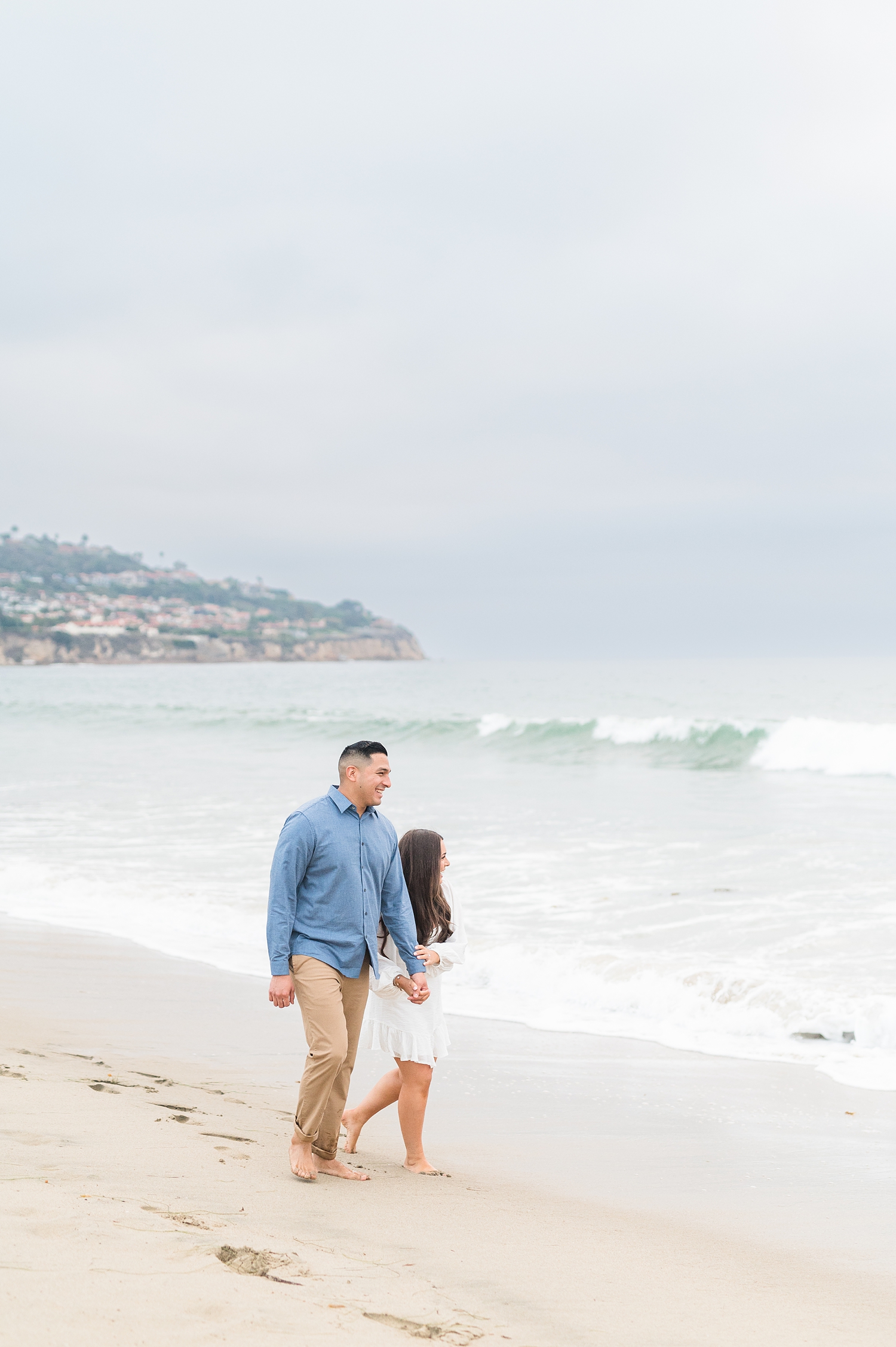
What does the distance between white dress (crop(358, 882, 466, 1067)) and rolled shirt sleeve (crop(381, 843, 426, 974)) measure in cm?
5

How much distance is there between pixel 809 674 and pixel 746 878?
276 ft

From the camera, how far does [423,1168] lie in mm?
4238

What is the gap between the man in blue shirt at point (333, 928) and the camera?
398 centimetres

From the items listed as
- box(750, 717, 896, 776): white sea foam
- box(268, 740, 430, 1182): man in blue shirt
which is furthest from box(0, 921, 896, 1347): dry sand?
box(750, 717, 896, 776): white sea foam

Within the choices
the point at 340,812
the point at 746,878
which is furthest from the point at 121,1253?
the point at 746,878

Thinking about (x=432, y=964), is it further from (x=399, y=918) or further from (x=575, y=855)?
(x=575, y=855)

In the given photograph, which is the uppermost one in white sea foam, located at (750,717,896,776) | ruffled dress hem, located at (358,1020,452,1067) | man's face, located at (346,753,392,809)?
white sea foam, located at (750,717,896,776)

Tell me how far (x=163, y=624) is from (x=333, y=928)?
500 feet

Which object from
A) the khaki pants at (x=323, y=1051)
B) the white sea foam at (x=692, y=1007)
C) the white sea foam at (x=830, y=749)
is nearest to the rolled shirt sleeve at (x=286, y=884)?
the khaki pants at (x=323, y=1051)

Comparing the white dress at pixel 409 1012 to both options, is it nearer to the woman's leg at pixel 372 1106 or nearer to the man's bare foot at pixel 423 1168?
the woman's leg at pixel 372 1106

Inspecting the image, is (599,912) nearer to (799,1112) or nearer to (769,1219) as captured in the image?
(799,1112)

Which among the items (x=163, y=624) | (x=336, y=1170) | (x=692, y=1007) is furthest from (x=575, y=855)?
(x=163, y=624)

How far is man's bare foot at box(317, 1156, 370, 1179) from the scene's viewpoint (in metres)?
4.06

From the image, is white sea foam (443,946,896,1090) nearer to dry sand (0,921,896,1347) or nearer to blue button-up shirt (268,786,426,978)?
dry sand (0,921,896,1347)
